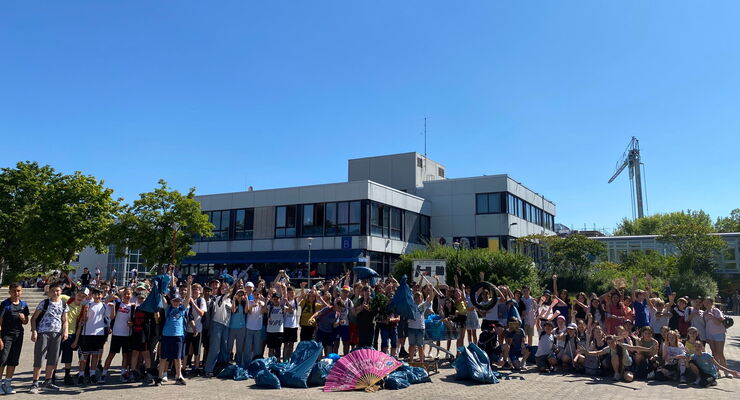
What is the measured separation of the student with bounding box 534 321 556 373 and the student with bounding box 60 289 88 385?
29.4 ft

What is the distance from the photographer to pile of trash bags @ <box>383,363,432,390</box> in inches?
371

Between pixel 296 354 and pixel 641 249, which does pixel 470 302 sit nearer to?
pixel 296 354

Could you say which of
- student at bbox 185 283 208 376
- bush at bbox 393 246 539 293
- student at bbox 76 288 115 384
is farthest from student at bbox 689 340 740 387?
bush at bbox 393 246 539 293

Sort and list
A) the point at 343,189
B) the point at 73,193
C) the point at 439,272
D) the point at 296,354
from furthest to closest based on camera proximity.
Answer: the point at 343,189
the point at 73,193
the point at 439,272
the point at 296,354

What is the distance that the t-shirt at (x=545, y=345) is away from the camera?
1132 centimetres

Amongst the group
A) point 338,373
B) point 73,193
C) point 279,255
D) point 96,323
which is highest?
point 73,193

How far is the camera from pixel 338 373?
9406mm

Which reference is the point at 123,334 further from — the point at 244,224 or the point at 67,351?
the point at 244,224

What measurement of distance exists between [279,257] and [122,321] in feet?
90.9

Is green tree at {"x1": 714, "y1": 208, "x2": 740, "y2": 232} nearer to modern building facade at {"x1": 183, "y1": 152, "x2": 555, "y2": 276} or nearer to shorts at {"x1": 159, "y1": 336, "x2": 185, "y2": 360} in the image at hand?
modern building facade at {"x1": 183, "y1": 152, "x2": 555, "y2": 276}

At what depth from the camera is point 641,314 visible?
42.0ft

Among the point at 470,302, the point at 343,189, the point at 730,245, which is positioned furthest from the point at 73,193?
the point at 730,245

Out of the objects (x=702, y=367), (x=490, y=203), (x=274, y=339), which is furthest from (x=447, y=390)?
(x=490, y=203)

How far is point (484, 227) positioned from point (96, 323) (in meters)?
33.7
